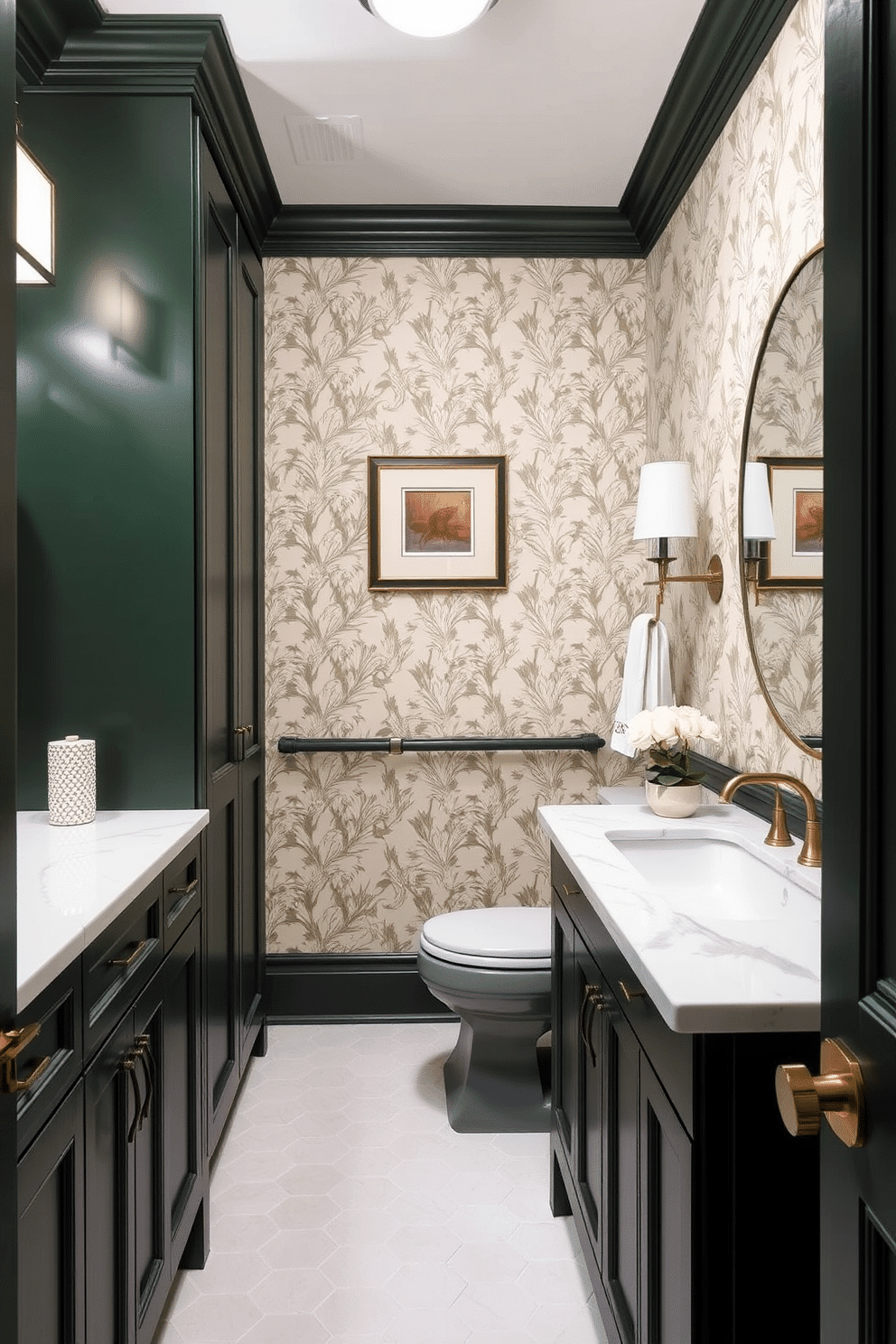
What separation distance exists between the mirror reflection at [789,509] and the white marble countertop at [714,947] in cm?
31

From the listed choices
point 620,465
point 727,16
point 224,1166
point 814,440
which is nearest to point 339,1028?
point 224,1166

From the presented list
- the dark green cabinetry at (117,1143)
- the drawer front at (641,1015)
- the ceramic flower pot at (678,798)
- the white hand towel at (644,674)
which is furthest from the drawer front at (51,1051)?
the white hand towel at (644,674)

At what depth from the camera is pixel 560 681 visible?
2.99m

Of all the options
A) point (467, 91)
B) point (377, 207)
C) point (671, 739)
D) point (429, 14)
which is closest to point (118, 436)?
point (429, 14)

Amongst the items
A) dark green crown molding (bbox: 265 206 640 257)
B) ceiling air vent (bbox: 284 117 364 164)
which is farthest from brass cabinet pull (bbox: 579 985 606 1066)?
dark green crown molding (bbox: 265 206 640 257)

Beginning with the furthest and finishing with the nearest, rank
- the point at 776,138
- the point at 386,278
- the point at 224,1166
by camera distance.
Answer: the point at 386,278
the point at 224,1166
the point at 776,138

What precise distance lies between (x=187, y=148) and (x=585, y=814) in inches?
63.3

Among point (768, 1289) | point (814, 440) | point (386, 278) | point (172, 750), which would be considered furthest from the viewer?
point (386, 278)

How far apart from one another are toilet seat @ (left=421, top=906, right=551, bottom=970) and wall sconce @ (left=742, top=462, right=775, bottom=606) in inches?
40.0

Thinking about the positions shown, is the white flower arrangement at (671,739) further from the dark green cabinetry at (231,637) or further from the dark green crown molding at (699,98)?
the dark green crown molding at (699,98)

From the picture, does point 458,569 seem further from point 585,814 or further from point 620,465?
point 585,814

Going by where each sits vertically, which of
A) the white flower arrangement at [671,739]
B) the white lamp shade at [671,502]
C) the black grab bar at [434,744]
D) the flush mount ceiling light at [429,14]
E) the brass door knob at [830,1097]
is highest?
the flush mount ceiling light at [429,14]

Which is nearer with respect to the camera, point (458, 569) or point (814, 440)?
point (814, 440)

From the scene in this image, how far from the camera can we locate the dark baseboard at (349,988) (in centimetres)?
299
